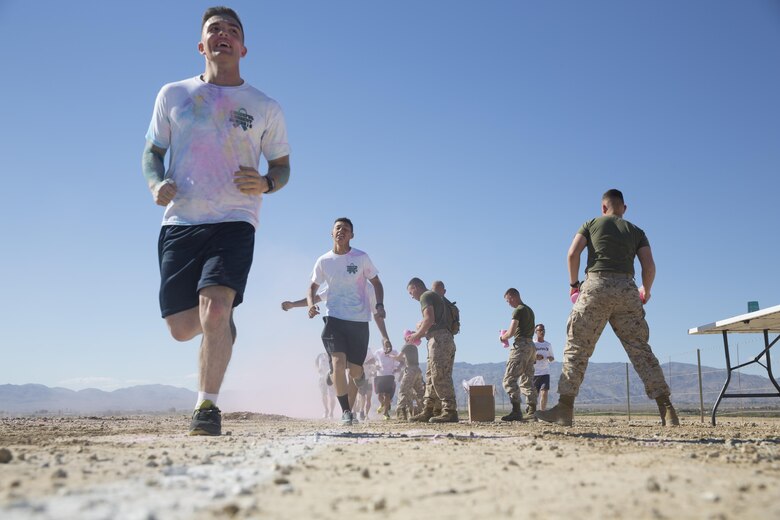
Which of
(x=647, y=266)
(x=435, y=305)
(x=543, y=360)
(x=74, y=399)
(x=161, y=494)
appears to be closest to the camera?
(x=161, y=494)

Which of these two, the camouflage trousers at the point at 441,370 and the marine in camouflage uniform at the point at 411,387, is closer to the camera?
the camouflage trousers at the point at 441,370

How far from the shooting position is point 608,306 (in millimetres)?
6215

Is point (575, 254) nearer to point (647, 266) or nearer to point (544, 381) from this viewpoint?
point (647, 266)

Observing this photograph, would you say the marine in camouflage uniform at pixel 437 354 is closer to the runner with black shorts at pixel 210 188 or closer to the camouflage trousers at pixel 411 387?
the camouflage trousers at pixel 411 387

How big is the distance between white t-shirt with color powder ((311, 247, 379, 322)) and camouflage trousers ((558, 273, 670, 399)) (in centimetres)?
296

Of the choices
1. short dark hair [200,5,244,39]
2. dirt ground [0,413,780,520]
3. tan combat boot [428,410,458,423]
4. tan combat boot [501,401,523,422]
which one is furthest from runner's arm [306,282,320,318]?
dirt ground [0,413,780,520]

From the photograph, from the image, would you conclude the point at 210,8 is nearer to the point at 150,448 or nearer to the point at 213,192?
the point at 213,192

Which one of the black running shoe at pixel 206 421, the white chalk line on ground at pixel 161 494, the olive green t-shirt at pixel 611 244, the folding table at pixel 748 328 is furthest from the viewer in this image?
the folding table at pixel 748 328

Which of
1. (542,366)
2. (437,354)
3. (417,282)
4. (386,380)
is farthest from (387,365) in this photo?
(437,354)

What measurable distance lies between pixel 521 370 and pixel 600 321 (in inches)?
198

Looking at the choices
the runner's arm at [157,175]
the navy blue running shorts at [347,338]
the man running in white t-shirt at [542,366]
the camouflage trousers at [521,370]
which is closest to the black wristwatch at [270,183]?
the runner's arm at [157,175]

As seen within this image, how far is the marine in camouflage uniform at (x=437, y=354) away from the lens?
942cm

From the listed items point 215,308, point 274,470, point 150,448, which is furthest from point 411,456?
point 215,308

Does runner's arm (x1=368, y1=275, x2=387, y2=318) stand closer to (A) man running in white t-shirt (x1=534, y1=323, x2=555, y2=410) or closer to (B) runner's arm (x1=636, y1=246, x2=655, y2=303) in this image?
(B) runner's arm (x1=636, y1=246, x2=655, y2=303)
